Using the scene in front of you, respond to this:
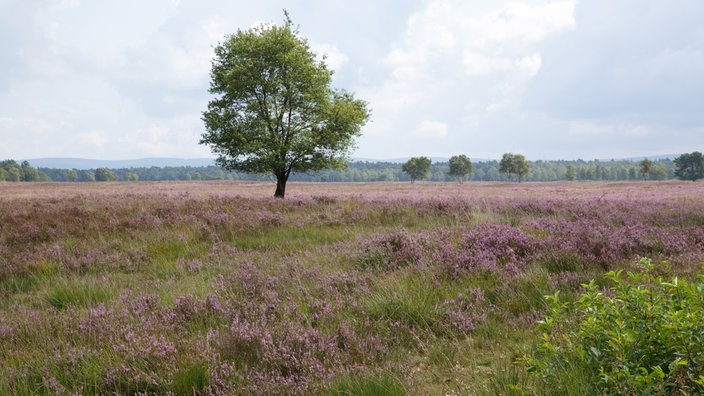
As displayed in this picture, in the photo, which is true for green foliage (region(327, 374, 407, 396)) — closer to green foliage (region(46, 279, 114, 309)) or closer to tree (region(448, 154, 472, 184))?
green foliage (region(46, 279, 114, 309))

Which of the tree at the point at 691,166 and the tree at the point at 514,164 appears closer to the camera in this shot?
the tree at the point at 691,166

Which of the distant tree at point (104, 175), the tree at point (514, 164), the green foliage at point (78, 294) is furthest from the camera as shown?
the distant tree at point (104, 175)

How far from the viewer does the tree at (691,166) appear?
10419 cm

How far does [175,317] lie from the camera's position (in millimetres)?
3975

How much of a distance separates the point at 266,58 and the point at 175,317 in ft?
65.1

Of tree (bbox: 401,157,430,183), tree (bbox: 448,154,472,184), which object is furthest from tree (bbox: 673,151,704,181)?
tree (bbox: 401,157,430,183)

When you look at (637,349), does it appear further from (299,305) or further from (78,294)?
(78,294)

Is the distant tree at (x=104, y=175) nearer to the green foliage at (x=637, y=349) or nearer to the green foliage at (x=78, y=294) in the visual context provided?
the green foliage at (x=78, y=294)

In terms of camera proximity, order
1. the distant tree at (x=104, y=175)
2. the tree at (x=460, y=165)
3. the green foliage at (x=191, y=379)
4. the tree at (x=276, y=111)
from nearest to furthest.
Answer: the green foliage at (x=191, y=379) < the tree at (x=276, y=111) < the tree at (x=460, y=165) < the distant tree at (x=104, y=175)

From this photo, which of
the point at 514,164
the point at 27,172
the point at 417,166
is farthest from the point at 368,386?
the point at 27,172

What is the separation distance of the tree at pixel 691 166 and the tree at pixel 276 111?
126431mm

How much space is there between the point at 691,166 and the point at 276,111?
133m

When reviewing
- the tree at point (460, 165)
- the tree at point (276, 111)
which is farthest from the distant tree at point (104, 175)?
the tree at point (276, 111)

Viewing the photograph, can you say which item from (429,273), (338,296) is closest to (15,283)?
(338,296)
